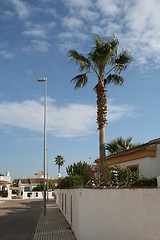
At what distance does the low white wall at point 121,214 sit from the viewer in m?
5.81

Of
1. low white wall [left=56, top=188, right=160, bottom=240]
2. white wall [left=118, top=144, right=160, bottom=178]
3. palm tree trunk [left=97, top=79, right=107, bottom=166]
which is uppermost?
palm tree trunk [left=97, top=79, right=107, bottom=166]

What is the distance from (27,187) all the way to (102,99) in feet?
263

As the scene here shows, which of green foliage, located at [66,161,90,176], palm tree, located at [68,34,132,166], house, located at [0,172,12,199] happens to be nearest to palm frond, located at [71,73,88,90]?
palm tree, located at [68,34,132,166]

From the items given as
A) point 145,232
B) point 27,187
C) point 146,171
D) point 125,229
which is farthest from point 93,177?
point 27,187

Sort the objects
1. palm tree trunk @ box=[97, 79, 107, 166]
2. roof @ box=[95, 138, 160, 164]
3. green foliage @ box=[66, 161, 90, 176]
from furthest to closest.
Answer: green foliage @ box=[66, 161, 90, 176]
palm tree trunk @ box=[97, 79, 107, 166]
roof @ box=[95, 138, 160, 164]

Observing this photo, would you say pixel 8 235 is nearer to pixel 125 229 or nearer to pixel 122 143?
pixel 125 229

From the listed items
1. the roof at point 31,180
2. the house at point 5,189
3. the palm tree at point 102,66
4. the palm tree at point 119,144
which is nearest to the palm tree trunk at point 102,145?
the palm tree at point 102,66

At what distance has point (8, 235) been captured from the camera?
1412cm

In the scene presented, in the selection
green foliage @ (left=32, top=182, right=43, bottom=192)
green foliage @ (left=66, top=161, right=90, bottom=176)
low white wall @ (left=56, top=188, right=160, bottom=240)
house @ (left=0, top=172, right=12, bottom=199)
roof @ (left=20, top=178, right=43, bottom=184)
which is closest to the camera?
low white wall @ (left=56, top=188, right=160, bottom=240)

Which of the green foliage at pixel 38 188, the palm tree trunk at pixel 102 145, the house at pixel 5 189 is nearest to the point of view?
the palm tree trunk at pixel 102 145

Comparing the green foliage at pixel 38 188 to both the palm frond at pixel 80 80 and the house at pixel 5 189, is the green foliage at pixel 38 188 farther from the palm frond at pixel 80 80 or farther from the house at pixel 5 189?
the palm frond at pixel 80 80

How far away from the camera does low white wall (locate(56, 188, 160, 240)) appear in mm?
5809

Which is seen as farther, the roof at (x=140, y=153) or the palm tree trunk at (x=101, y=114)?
the palm tree trunk at (x=101, y=114)

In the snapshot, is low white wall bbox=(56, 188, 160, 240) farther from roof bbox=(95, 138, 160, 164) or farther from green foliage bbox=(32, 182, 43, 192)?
green foliage bbox=(32, 182, 43, 192)
